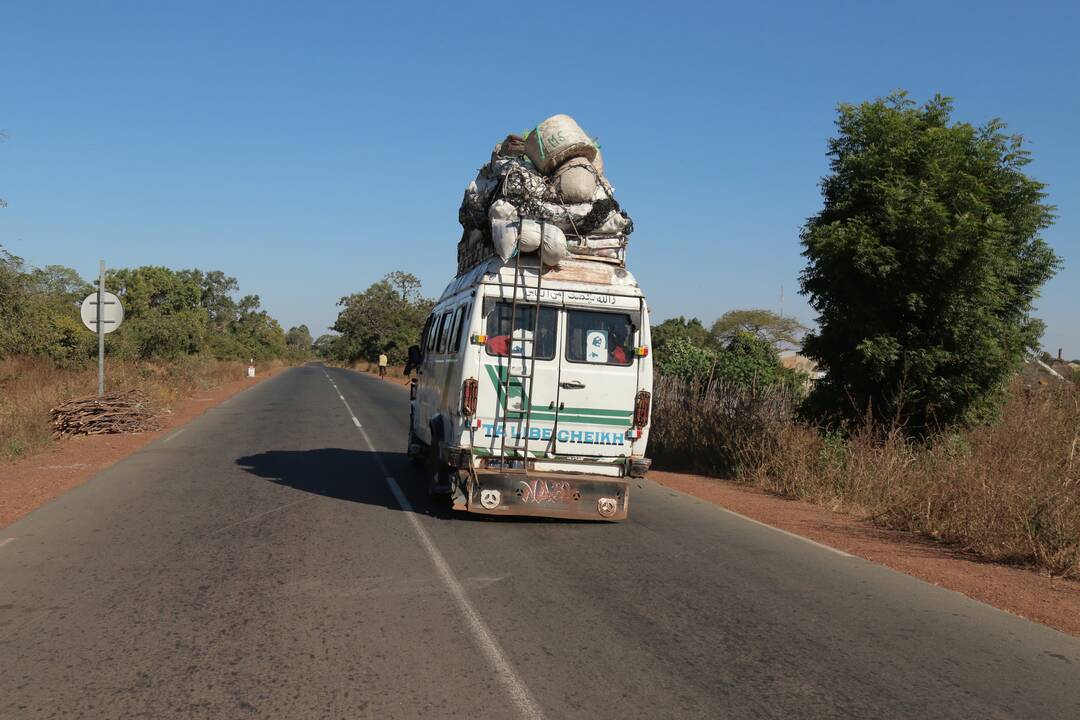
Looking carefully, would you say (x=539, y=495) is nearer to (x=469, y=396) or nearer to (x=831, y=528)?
(x=469, y=396)

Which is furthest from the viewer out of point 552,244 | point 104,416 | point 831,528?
point 104,416

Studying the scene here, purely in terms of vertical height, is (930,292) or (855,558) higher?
(930,292)

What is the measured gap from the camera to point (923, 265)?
1291 centimetres

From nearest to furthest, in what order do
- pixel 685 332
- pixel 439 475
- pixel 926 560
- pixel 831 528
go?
pixel 926 560 → pixel 439 475 → pixel 831 528 → pixel 685 332

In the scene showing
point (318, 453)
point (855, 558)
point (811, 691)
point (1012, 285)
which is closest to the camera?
point (811, 691)

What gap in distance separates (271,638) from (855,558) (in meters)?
5.74

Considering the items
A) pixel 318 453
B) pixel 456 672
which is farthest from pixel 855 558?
pixel 318 453

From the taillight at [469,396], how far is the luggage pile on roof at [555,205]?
1.36m

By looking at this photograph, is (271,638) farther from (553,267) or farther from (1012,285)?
(1012,285)

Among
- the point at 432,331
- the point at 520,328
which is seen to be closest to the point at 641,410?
the point at 520,328

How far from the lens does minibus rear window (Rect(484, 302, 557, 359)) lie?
9.10m

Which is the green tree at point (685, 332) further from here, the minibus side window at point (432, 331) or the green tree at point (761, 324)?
the minibus side window at point (432, 331)

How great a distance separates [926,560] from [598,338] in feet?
13.0

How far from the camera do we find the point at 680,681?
489cm
